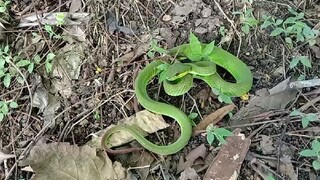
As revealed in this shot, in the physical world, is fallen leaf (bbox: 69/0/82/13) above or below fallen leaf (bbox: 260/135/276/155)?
above

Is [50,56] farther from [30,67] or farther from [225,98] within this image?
[225,98]

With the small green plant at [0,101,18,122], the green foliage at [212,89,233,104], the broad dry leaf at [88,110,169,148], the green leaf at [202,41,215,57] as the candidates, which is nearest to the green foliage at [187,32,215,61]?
the green leaf at [202,41,215,57]

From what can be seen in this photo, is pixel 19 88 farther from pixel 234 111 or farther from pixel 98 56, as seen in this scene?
pixel 234 111

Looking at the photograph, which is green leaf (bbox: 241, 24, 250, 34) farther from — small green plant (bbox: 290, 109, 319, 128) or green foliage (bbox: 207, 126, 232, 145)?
green foliage (bbox: 207, 126, 232, 145)

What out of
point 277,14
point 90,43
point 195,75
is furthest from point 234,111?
point 90,43

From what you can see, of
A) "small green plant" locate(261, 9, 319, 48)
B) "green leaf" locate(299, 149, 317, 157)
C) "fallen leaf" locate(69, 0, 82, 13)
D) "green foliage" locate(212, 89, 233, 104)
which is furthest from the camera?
"fallen leaf" locate(69, 0, 82, 13)

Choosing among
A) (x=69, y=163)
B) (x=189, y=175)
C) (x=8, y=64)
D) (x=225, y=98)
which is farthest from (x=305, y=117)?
(x=8, y=64)

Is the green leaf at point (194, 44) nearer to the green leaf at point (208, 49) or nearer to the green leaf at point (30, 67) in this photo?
the green leaf at point (208, 49)

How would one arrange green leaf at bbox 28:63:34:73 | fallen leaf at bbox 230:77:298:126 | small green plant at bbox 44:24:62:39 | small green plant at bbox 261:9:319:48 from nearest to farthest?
fallen leaf at bbox 230:77:298:126 → small green plant at bbox 261:9:319:48 → green leaf at bbox 28:63:34:73 → small green plant at bbox 44:24:62:39
